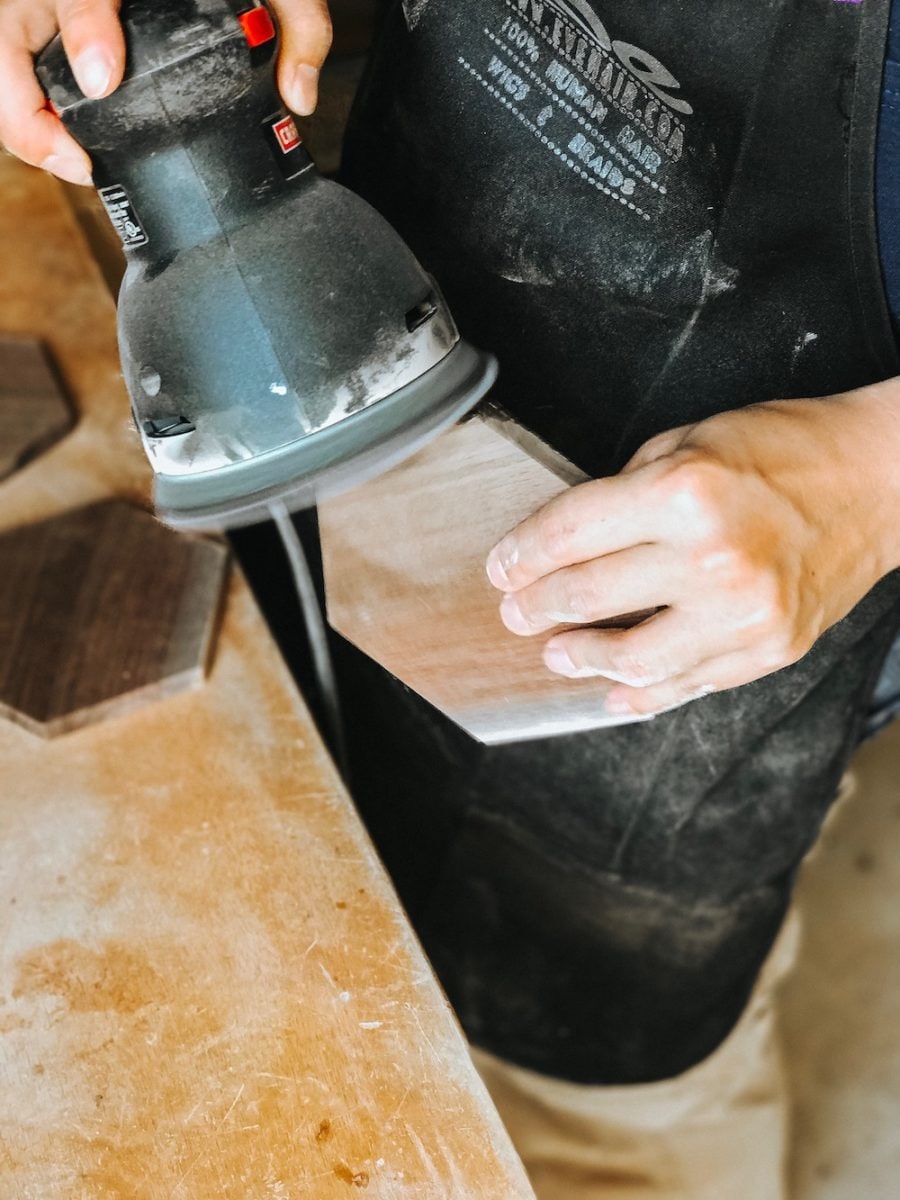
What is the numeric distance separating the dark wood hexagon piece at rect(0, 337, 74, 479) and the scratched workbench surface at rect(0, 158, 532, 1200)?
311 mm

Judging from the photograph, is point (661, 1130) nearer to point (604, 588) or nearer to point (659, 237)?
point (604, 588)

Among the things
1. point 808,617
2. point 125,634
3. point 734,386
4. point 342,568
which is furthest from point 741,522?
point 125,634

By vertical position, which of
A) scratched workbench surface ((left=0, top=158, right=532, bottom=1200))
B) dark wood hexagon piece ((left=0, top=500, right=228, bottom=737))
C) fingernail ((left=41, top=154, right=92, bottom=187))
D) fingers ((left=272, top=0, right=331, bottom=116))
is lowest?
scratched workbench surface ((left=0, top=158, right=532, bottom=1200))

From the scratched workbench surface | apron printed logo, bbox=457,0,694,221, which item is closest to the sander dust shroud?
apron printed logo, bbox=457,0,694,221

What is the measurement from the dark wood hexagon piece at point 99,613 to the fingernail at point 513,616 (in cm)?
42

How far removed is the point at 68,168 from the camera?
2.00ft

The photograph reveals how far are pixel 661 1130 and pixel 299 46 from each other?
1277 millimetres

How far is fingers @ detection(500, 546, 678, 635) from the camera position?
0.64 meters

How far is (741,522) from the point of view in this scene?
2.04 ft

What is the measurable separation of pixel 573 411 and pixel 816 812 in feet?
1.72

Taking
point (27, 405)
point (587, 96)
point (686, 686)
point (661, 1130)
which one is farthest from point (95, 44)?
point (661, 1130)

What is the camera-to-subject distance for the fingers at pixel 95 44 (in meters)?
0.52

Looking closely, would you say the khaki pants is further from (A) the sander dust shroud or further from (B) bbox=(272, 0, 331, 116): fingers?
(B) bbox=(272, 0, 331, 116): fingers

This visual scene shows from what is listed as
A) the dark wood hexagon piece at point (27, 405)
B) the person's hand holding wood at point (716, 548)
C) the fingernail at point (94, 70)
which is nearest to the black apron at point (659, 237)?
the person's hand holding wood at point (716, 548)
